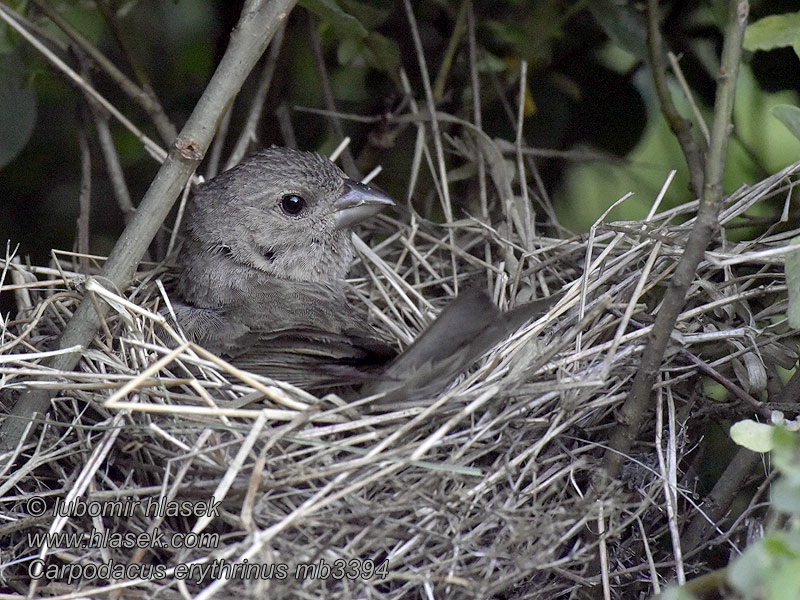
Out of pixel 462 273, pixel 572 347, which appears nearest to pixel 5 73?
pixel 462 273

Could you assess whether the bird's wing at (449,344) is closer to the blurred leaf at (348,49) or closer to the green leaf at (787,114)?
the green leaf at (787,114)

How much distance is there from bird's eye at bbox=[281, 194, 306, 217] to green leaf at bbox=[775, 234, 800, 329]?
1885 millimetres

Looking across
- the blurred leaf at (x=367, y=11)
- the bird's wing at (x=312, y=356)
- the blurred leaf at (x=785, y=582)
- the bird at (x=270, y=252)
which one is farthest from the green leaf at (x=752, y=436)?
the blurred leaf at (x=367, y=11)

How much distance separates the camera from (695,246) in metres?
2.33

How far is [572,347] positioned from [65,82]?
2.27 m

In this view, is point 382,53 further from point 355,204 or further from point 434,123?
point 355,204

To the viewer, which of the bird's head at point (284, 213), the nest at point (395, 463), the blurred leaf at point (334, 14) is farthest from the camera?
the bird's head at point (284, 213)

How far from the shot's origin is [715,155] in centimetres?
225

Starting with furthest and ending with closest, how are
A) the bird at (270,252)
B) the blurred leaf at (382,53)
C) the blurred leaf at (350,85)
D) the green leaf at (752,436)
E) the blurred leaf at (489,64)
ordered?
the blurred leaf at (350,85), the blurred leaf at (489,64), the blurred leaf at (382,53), the bird at (270,252), the green leaf at (752,436)

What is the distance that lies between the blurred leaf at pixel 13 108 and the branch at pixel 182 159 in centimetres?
98

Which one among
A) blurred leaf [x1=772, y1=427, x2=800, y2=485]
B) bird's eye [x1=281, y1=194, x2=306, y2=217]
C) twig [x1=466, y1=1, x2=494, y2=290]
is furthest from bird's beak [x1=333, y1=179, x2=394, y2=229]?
blurred leaf [x1=772, y1=427, x2=800, y2=485]

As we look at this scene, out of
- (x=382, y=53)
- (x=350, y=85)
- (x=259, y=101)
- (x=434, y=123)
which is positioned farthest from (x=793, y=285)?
(x=350, y=85)

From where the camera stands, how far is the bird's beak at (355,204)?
367 cm

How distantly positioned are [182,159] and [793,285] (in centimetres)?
164
